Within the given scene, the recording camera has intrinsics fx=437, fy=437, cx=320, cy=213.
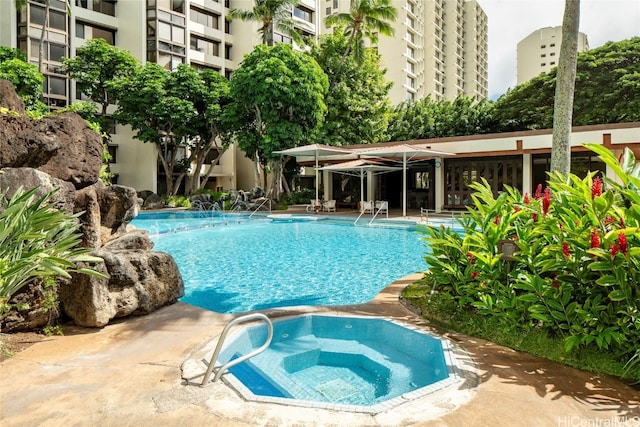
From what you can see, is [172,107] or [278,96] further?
[172,107]

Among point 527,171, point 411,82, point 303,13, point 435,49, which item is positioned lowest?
point 527,171

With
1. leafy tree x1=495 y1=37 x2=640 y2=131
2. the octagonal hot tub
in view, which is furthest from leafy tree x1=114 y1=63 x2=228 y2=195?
the octagonal hot tub

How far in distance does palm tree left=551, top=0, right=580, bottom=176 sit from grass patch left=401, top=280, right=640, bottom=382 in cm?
333

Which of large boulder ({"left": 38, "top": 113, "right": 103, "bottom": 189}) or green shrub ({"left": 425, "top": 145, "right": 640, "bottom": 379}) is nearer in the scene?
green shrub ({"left": 425, "top": 145, "right": 640, "bottom": 379})

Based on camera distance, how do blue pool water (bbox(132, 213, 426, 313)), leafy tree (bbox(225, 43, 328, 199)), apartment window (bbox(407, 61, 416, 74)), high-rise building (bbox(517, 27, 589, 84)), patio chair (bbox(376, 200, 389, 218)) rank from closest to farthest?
blue pool water (bbox(132, 213, 426, 313))
patio chair (bbox(376, 200, 389, 218))
leafy tree (bbox(225, 43, 328, 199))
apartment window (bbox(407, 61, 416, 74))
high-rise building (bbox(517, 27, 589, 84))

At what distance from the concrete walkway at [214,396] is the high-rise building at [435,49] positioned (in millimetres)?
45050

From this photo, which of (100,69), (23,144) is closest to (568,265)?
(23,144)

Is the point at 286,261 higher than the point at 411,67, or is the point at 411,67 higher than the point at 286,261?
the point at 411,67

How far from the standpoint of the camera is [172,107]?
26.5 metres

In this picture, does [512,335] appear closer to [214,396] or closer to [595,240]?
[595,240]

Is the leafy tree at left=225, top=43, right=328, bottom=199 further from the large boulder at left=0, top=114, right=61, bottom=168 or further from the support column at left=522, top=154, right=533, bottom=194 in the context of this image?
the large boulder at left=0, top=114, right=61, bottom=168

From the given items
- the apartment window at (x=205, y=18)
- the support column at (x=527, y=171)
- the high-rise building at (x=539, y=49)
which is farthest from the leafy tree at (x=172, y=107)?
the high-rise building at (x=539, y=49)

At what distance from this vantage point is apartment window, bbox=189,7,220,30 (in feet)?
109

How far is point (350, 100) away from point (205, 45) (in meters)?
14.2
